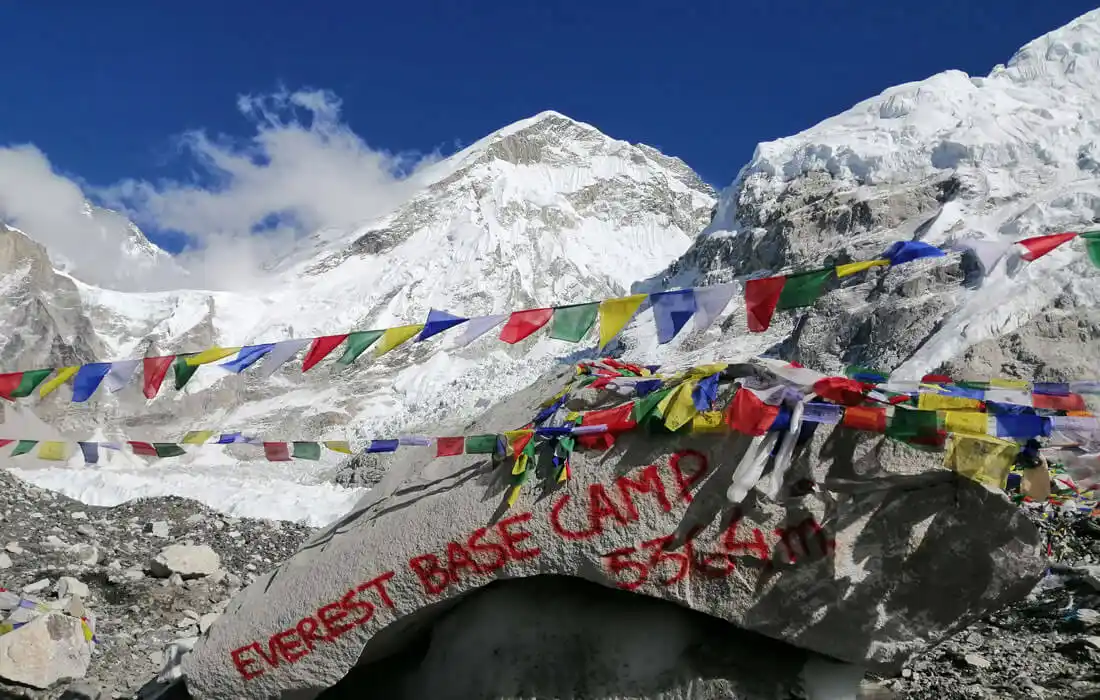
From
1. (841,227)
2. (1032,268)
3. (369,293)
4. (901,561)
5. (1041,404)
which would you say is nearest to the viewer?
(901,561)

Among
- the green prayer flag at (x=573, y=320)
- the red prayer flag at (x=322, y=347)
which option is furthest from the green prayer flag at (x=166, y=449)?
the green prayer flag at (x=573, y=320)

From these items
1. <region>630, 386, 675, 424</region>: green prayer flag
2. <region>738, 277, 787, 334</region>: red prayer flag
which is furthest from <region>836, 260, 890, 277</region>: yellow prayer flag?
<region>630, 386, 675, 424</region>: green prayer flag

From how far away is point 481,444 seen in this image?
5.23m

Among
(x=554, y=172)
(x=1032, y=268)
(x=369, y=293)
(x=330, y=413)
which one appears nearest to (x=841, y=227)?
(x=1032, y=268)

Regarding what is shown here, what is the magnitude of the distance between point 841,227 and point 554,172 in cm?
11195

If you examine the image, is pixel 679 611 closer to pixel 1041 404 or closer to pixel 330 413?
pixel 1041 404

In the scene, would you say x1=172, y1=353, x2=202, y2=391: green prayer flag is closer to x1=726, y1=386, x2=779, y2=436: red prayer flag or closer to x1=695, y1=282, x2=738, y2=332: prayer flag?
x1=695, y1=282, x2=738, y2=332: prayer flag

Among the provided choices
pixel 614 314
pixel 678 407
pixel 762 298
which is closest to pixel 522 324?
pixel 614 314

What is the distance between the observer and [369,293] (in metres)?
134

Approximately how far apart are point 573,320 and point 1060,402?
14.1 ft

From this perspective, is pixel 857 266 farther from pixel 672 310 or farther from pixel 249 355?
pixel 249 355

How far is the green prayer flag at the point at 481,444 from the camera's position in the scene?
518 centimetres

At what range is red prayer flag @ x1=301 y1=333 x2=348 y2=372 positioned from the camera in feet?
21.8

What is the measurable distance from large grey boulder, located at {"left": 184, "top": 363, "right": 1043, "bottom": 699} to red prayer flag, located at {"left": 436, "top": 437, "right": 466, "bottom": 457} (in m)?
0.43
